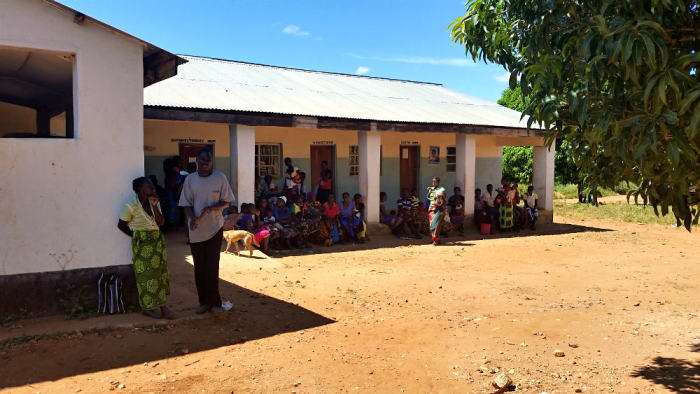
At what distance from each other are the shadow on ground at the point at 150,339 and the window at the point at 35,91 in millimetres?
2555

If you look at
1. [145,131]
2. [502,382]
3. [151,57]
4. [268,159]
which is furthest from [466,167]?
[502,382]

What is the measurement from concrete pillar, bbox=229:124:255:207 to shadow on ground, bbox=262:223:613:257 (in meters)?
1.26

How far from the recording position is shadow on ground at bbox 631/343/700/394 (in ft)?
13.6

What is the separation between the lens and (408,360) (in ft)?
15.0

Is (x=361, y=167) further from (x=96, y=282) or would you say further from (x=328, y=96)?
(x=96, y=282)

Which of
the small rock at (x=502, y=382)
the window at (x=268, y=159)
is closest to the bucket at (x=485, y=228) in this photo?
the window at (x=268, y=159)

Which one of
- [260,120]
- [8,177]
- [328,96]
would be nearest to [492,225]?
[328,96]

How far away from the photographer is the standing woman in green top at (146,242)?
17.0ft

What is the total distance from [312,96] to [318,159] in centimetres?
175

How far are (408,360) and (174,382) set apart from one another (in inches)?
75.5

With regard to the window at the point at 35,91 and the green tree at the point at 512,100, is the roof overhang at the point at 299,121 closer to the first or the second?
the window at the point at 35,91

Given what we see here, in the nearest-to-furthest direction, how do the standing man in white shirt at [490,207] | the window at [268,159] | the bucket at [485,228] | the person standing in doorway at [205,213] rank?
the person standing in doorway at [205,213] → the window at [268,159] → the bucket at [485,228] → the standing man in white shirt at [490,207]

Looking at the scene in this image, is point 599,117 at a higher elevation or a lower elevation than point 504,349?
higher

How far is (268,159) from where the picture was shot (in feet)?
43.6
